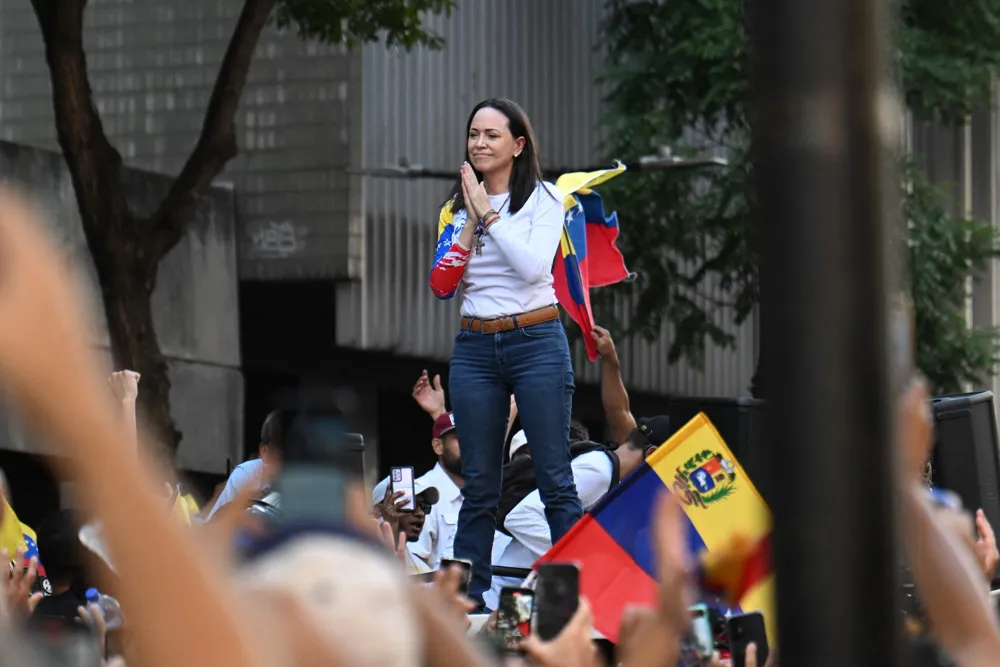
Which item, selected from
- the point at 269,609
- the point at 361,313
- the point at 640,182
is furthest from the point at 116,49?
the point at 269,609

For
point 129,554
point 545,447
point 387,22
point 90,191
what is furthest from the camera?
point 387,22

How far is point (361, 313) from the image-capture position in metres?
17.6

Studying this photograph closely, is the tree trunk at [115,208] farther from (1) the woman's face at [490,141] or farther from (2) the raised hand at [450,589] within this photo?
(2) the raised hand at [450,589]

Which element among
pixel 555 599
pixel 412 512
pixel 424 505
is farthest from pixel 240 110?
pixel 555 599

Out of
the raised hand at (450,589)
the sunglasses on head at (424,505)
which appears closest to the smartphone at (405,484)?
the sunglasses on head at (424,505)

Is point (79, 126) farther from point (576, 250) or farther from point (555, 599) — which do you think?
point (555, 599)

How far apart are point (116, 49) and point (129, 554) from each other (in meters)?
17.2

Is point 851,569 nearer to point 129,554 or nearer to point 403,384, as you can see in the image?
point 129,554

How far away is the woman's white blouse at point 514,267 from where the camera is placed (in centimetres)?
679

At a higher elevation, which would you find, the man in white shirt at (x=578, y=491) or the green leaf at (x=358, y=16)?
the green leaf at (x=358, y=16)

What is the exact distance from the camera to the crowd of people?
1.79 metres

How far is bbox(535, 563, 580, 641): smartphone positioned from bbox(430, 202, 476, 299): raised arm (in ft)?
12.3

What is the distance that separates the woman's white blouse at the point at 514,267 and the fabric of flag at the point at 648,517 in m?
0.96

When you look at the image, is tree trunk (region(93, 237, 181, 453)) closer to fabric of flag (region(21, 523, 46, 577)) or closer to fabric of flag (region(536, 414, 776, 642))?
fabric of flag (region(21, 523, 46, 577))
